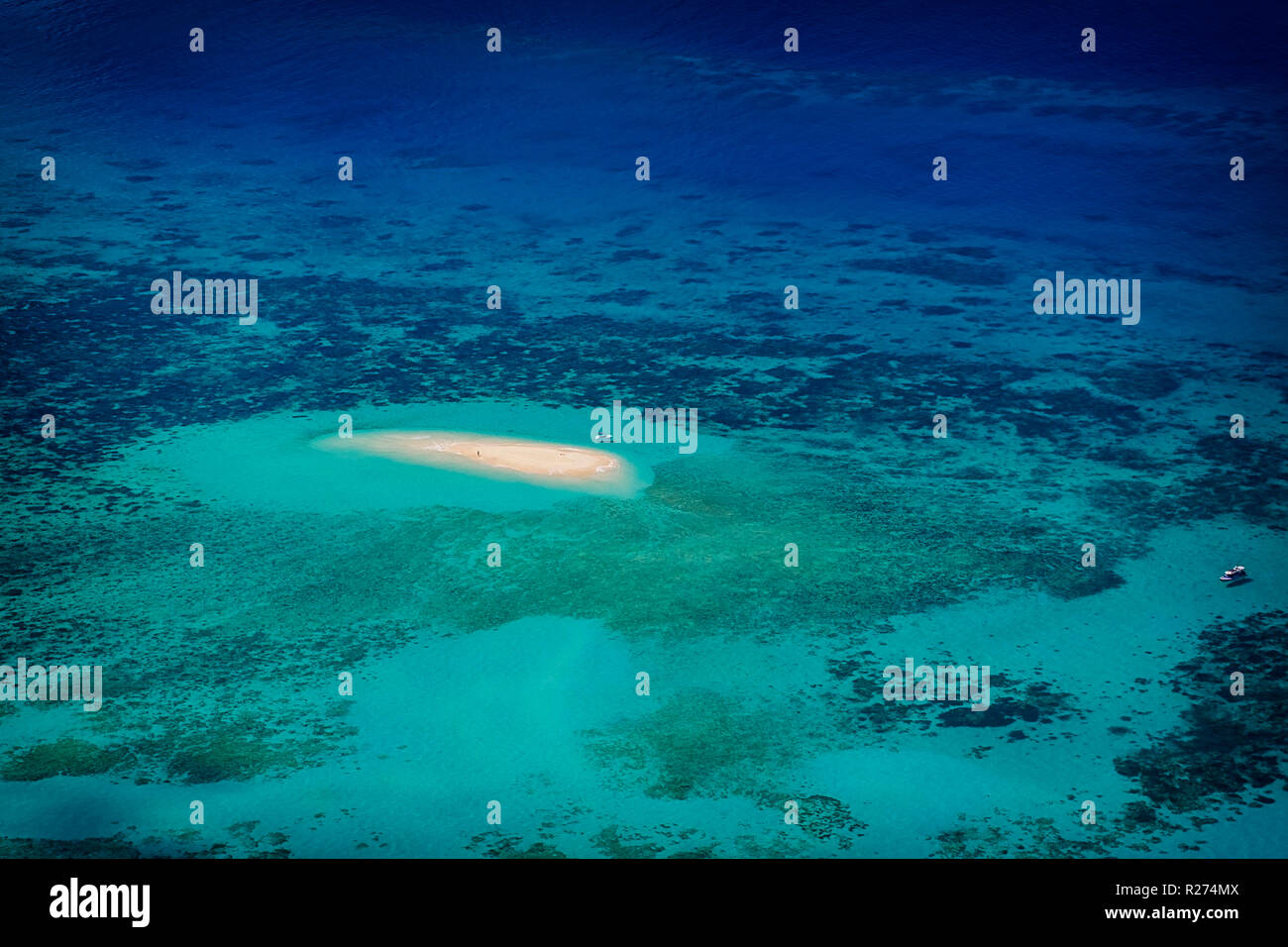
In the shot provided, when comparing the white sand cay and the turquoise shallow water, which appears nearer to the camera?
the turquoise shallow water

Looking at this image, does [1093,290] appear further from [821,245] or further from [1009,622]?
[1009,622]

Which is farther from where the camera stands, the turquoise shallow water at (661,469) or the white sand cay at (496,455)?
the white sand cay at (496,455)

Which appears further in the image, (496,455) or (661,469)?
(496,455)

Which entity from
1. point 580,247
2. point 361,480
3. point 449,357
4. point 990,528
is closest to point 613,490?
point 361,480
